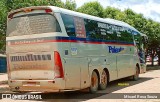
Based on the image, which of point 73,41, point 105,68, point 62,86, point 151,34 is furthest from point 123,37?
point 151,34

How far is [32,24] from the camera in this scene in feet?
39.8

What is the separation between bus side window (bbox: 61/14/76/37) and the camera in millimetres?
12074

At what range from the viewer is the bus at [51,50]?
11.6 m

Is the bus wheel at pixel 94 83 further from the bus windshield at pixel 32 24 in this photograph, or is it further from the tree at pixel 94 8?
the tree at pixel 94 8

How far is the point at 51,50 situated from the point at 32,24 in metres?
1.29

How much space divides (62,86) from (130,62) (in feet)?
26.1

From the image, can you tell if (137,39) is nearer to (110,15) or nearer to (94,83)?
(94,83)

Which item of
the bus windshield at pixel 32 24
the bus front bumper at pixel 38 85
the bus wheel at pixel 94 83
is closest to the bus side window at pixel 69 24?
the bus windshield at pixel 32 24

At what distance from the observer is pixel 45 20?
11875 mm

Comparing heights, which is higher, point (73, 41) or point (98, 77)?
point (73, 41)

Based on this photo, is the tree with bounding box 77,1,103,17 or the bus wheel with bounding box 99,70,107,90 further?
the tree with bounding box 77,1,103,17

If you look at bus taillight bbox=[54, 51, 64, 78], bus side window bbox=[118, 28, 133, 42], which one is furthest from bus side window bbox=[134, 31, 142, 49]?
bus taillight bbox=[54, 51, 64, 78]

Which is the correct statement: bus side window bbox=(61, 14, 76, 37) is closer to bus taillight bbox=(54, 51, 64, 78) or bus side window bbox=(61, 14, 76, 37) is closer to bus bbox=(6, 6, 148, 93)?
bus bbox=(6, 6, 148, 93)

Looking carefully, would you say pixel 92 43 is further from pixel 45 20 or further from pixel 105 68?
pixel 45 20
